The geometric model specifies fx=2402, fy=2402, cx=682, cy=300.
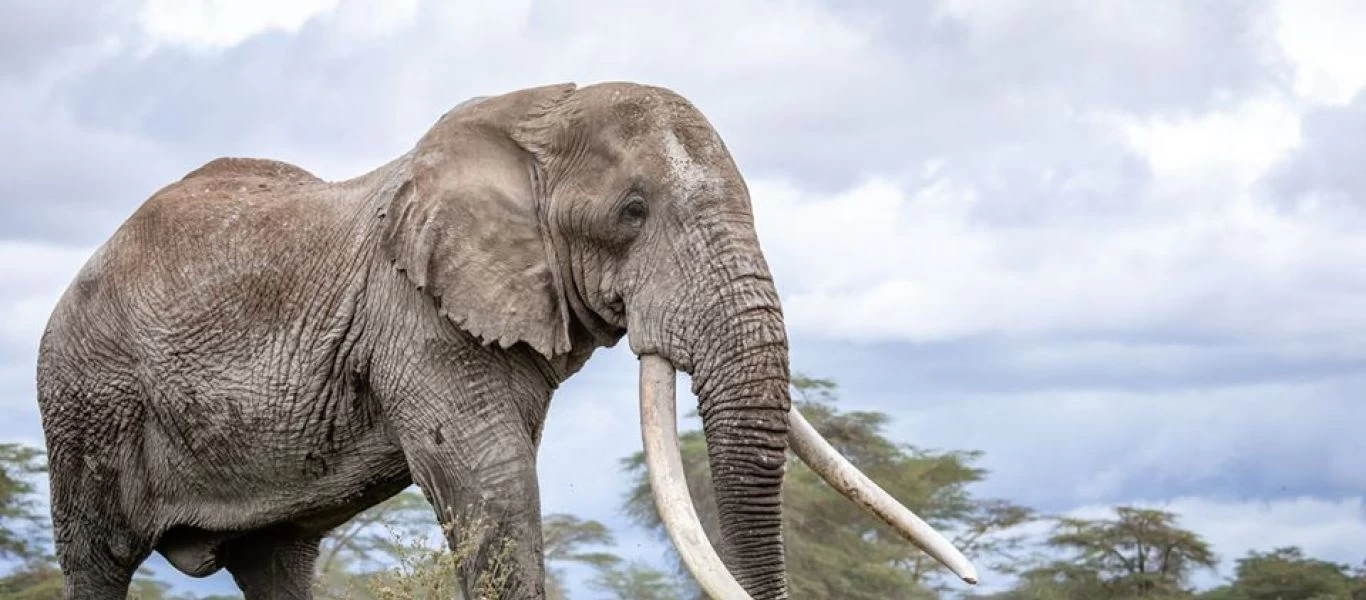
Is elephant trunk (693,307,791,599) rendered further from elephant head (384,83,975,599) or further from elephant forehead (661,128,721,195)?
elephant forehead (661,128,721,195)

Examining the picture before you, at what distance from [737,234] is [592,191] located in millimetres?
573

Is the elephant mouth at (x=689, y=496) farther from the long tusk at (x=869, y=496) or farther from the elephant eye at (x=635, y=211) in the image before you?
the elephant eye at (x=635, y=211)

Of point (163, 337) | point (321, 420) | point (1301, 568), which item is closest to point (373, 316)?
A: point (321, 420)

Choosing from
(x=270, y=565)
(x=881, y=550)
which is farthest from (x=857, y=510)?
(x=270, y=565)

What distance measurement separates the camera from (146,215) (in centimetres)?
1003

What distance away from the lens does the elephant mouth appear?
26.6ft

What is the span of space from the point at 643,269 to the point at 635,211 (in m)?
0.21

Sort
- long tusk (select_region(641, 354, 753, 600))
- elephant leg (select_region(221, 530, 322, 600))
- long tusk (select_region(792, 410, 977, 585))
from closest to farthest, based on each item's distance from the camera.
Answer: long tusk (select_region(641, 354, 753, 600)) < long tusk (select_region(792, 410, 977, 585)) < elephant leg (select_region(221, 530, 322, 600))

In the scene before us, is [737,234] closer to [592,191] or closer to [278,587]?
[592,191]

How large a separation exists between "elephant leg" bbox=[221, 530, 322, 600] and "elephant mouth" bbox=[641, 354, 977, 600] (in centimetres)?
253

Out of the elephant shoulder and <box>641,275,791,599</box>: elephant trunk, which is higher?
the elephant shoulder

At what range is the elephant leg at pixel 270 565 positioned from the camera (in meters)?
10.4

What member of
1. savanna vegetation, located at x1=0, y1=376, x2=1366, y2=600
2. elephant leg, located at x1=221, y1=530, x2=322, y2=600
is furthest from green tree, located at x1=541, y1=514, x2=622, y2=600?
elephant leg, located at x1=221, y1=530, x2=322, y2=600

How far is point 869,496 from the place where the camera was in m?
8.77
